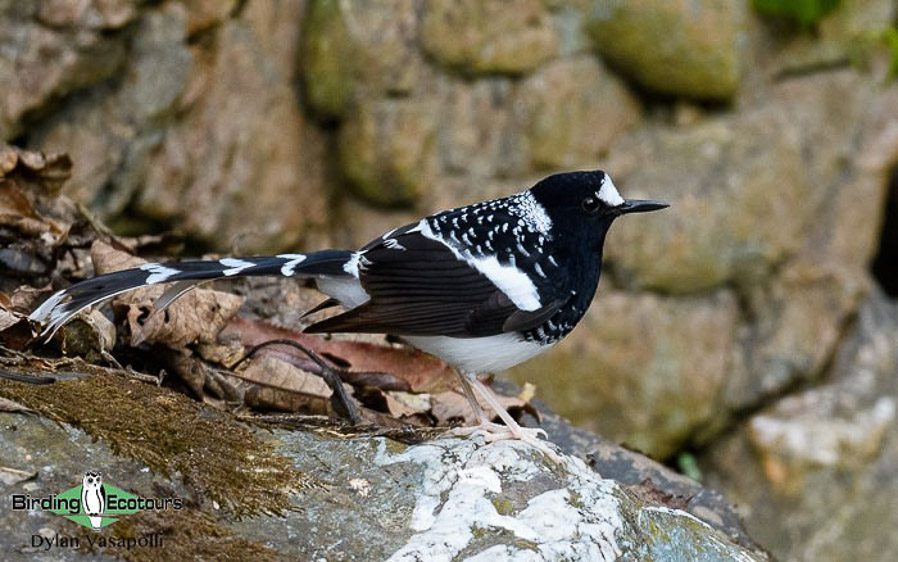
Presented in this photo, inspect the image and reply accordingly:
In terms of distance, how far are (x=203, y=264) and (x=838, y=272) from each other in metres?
4.91

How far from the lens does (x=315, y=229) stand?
734cm

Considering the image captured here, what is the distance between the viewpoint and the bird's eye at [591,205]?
3.84 meters

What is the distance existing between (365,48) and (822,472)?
144 inches

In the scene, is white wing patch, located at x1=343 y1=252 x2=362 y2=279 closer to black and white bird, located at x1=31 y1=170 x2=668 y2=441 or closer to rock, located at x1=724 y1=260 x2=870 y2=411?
black and white bird, located at x1=31 y1=170 x2=668 y2=441

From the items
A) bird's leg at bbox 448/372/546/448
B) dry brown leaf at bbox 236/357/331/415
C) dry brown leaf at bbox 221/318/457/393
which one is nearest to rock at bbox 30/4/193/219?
dry brown leaf at bbox 221/318/457/393

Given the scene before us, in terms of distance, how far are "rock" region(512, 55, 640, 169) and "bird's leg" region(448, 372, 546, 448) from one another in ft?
10.8

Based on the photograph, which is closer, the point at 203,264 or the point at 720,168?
the point at 203,264

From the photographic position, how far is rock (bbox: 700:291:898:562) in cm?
680

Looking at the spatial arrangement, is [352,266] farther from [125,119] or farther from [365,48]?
[365,48]

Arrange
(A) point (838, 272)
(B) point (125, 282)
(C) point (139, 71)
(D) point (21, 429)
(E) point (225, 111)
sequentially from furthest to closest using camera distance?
(A) point (838, 272)
(E) point (225, 111)
(C) point (139, 71)
(B) point (125, 282)
(D) point (21, 429)

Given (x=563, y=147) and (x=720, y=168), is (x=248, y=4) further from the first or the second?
(x=720, y=168)

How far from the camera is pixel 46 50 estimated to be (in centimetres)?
586

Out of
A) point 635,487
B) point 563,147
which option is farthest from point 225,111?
point 635,487

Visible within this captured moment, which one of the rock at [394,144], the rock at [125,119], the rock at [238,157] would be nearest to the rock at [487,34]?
the rock at [394,144]
